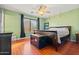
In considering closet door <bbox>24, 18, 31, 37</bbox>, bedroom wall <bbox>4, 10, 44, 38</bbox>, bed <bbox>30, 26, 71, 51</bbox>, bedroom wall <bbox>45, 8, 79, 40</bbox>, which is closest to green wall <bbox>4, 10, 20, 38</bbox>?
bedroom wall <bbox>4, 10, 44, 38</bbox>

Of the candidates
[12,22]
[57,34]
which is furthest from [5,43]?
[57,34]

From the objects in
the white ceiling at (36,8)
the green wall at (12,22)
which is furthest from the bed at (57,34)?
the green wall at (12,22)

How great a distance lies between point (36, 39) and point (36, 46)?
0.42 feet

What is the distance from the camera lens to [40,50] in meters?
1.96

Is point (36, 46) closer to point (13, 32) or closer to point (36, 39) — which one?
point (36, 39)

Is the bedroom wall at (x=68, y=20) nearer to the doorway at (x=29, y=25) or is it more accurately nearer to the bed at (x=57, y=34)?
the bed at (x=57, y=34)

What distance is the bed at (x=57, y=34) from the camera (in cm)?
196

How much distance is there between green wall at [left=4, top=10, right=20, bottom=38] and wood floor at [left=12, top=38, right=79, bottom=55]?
184mm

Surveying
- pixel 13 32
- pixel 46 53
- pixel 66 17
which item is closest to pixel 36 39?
pixel 46 53
